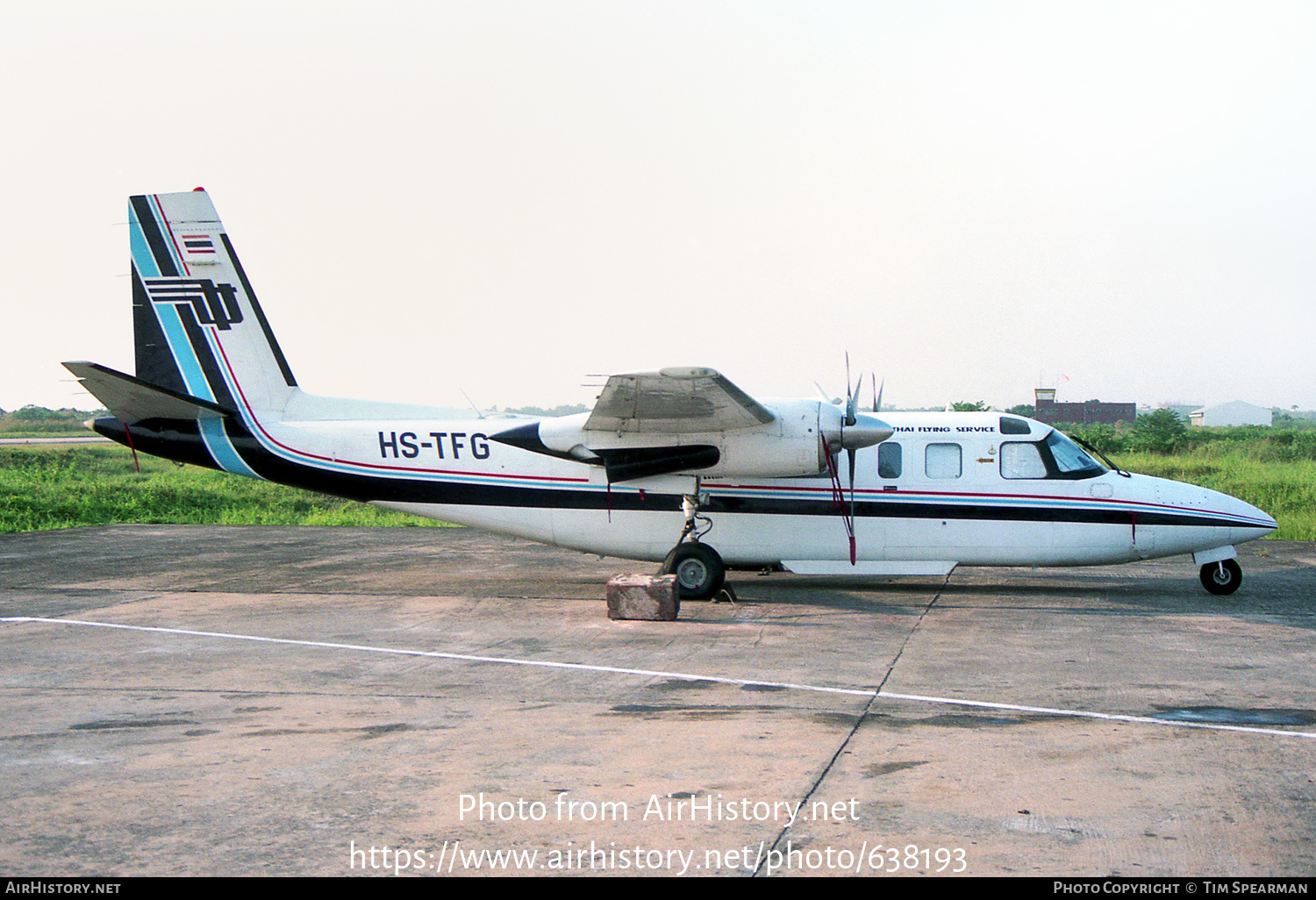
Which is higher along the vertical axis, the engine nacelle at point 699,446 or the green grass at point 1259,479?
the engine nacelle at point 699,446

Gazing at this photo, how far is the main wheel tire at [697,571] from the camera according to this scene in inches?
507

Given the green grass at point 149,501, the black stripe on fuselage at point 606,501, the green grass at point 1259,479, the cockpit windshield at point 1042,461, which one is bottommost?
the green grass at point 149,501

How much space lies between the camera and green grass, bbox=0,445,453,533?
24.9m

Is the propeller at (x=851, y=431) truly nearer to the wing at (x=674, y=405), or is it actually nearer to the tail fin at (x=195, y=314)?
the wing at (x=674, y=405)

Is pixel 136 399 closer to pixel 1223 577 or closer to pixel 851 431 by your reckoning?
pixel 851 431

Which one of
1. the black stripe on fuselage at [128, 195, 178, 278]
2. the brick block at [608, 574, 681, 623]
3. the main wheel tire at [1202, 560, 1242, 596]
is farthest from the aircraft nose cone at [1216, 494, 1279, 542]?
the black stripe on fuselage at [128, 195, 178, 278]

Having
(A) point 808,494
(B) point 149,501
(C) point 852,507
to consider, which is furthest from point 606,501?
(B) point 149,501

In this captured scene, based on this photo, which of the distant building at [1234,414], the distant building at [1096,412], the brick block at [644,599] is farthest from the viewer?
the distant building at [1234,414]

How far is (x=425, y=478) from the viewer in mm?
14000

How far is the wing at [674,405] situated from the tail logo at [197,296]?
18.9 ft

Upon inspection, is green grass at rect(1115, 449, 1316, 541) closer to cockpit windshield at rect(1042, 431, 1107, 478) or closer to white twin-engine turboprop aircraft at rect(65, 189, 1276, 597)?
cockpit windshield at rect(1042, 431, 1107, 478)

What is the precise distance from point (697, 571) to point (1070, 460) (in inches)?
199

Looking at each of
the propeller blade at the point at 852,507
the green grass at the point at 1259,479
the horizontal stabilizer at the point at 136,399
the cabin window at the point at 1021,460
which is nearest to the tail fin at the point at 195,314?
the horizontal stabilizer at the point at 136,399

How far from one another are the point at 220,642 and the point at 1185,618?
10287 millimetres
